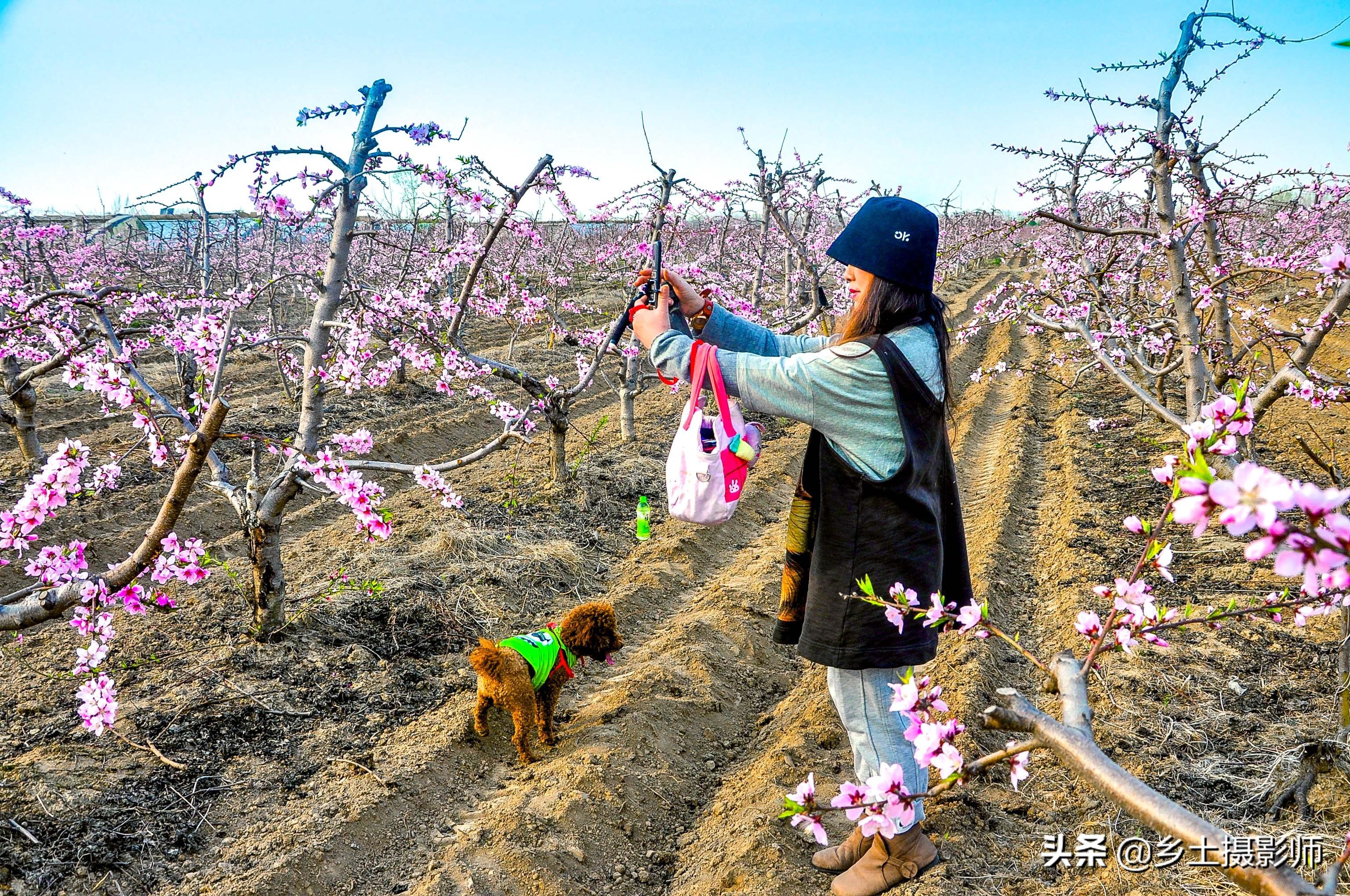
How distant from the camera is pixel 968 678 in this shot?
401 centimetres

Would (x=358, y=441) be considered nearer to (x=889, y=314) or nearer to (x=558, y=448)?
(x=558, y=448)

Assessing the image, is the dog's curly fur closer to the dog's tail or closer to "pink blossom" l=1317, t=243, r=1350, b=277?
the dog's tail

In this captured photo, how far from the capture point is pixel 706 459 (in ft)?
7.75

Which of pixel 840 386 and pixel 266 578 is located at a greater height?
pixel 840 386

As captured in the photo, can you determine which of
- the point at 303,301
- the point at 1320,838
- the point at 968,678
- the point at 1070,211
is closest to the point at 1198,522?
the point at 1320,838

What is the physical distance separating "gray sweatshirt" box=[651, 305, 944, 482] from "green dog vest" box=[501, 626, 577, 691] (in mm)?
1572

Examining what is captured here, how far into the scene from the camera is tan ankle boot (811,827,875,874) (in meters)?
2.83

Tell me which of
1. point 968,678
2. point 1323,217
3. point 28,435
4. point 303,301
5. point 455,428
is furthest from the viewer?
point 303,301

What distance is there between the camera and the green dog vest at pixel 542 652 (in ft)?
11.2

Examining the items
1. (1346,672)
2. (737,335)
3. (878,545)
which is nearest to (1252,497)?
(878,545)

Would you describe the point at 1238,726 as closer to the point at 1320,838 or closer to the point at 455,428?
the point at 1320,838

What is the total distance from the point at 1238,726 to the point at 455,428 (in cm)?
765

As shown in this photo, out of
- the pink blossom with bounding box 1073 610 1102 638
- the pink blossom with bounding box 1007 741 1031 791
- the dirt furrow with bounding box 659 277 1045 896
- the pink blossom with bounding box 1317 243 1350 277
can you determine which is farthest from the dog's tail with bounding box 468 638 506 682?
the pink blossom with bounding box 1317 243 1350 277

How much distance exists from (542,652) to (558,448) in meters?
3.51
